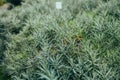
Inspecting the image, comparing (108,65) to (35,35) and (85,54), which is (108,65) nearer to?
(85,54)

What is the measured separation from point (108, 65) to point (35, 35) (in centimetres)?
175

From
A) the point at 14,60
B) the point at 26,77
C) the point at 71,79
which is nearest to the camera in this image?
the point at 71,79

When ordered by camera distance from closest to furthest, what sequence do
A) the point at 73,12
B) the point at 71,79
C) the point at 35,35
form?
the point at 71,79, the point at 35,35, the point at 73,12

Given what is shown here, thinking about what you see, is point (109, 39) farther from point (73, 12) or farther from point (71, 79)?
point (73, 12)

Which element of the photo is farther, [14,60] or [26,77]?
[14,60]

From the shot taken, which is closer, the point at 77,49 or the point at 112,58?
the point at 112,58

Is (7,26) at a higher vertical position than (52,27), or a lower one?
lower

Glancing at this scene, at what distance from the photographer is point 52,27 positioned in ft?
20.7

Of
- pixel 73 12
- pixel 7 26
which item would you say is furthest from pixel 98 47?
pixel 7 26

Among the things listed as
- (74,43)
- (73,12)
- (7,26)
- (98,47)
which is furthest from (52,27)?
(7,26)

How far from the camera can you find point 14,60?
6621 mm

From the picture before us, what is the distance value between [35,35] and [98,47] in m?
1.36

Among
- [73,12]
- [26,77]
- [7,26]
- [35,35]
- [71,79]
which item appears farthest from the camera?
[7,26]

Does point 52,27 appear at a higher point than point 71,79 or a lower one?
higher
